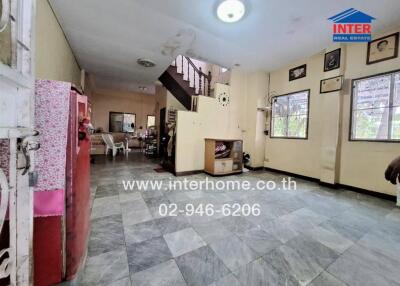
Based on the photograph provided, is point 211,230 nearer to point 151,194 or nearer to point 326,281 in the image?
point 326,281

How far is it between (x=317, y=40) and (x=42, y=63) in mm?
4641

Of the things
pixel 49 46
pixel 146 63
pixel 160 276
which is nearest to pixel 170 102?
pixel 146 63

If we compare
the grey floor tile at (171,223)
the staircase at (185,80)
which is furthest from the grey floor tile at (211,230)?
the staircase at (185,80)

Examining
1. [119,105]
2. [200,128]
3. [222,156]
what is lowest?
[222,156]

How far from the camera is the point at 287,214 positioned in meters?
2.26

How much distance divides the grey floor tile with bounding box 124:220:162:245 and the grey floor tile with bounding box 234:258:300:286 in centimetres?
87

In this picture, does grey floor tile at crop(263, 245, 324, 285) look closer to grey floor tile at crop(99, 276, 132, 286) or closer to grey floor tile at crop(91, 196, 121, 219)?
grey floor tile at crop(99, 276, 132, 286)

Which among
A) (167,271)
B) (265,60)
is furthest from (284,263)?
Result: (265,60)

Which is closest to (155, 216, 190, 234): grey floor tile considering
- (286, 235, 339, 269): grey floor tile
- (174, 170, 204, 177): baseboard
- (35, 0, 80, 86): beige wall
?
(286, 235, 339, 269): grey floor tile

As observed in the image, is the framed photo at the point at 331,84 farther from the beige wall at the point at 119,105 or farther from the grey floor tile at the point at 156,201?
the beige wall at the point at 119,105

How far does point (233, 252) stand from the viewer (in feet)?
4.95

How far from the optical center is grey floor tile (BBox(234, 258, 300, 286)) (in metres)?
1.21

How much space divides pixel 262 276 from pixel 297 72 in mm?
4607

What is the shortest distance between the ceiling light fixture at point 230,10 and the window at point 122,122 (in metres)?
8.08
